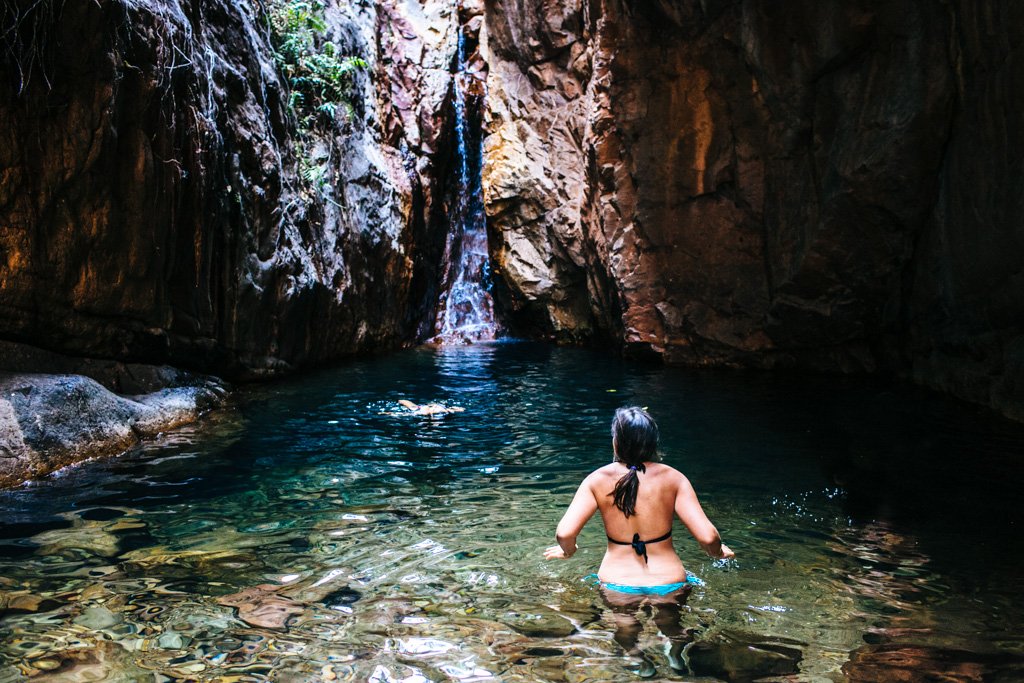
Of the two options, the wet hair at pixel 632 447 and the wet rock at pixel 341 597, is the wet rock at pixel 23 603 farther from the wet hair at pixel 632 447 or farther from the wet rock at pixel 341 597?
the wet hair at pixel 632 447

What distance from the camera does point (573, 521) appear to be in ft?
11.7

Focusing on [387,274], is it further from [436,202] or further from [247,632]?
[247,632]

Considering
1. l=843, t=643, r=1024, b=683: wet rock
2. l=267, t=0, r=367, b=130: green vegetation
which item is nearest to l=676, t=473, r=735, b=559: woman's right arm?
l=843, t=643, r=1024, b=683: wet rock

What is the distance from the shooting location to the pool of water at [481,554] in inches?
124

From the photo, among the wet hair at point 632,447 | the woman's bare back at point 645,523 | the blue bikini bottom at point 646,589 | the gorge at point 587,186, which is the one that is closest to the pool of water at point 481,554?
the blue bikini bottom at point 646,589

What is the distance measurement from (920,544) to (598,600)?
2.46m

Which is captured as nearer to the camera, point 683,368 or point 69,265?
point 69,265

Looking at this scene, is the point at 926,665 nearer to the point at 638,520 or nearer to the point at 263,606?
the point at 638,520

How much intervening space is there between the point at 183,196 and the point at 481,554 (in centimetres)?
696

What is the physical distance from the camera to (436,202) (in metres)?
19.9

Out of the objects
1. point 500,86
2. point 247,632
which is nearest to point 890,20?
point 247,632

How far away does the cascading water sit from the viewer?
20828mm

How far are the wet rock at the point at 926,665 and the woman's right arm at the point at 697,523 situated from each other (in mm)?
716

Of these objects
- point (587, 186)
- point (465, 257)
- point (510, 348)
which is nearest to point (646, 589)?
point (587, 186)
